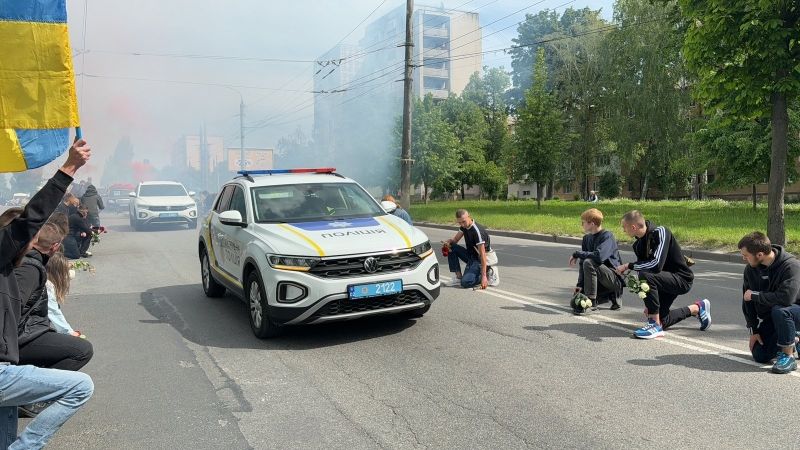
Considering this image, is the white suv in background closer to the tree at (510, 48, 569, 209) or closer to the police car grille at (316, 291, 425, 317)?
the tree at (510, 48, 569, 209)

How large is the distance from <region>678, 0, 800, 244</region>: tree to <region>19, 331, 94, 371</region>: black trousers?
11.3 m

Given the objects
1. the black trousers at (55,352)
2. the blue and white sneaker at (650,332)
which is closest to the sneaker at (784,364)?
the blue and white sneaker at (650,332)

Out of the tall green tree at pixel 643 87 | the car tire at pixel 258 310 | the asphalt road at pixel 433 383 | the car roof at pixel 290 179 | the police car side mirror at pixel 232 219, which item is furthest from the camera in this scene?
the tall green tree at pixel 643 87

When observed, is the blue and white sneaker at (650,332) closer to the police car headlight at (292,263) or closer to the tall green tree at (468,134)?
the police car headlight at (292,263)

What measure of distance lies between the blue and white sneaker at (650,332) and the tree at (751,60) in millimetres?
7358

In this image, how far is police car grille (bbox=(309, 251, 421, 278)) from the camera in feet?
18.6

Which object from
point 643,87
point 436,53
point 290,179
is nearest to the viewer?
point 290,179

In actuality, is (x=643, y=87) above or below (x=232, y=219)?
above

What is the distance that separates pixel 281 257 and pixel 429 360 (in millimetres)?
1674

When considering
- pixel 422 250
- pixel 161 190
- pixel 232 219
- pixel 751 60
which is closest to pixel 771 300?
pixel 422 250

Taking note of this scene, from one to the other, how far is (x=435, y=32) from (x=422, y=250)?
84.7 meters

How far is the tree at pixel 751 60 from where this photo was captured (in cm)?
1109

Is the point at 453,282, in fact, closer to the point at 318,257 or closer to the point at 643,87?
the point at 318,257

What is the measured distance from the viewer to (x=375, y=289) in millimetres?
5699
